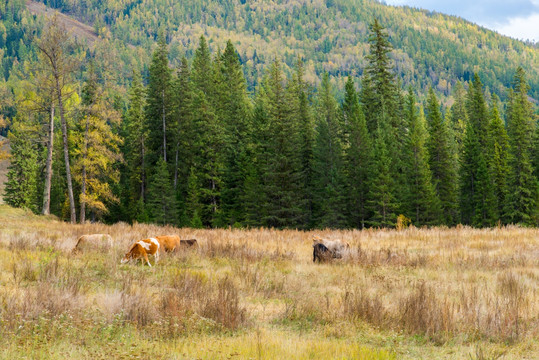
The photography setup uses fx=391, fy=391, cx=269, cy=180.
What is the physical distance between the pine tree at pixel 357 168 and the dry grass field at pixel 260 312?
3150 centimetres

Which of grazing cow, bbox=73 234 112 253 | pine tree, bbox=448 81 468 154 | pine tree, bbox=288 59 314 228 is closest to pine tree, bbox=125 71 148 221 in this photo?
pine tree, bbox=288 59 314 228

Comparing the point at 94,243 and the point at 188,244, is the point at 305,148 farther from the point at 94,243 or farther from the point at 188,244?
the point at 94,243

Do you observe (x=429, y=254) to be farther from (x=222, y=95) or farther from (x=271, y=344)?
(x=222, y=95)

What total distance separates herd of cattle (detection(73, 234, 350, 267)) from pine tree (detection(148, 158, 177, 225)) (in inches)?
1279

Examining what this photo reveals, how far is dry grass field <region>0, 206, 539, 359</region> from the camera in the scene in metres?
4.35

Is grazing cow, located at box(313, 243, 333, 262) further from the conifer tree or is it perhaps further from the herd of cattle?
the conifer tree

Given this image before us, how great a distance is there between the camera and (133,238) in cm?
1316

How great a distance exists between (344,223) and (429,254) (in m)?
30.0

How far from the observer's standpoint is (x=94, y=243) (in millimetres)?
10820

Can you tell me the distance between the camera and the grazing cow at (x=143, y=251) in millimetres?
9327

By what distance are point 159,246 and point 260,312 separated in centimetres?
485

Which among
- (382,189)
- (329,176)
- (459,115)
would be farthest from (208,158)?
(459,115)

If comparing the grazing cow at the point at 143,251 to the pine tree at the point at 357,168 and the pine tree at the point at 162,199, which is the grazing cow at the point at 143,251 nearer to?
the pine tree at the point at 357,168

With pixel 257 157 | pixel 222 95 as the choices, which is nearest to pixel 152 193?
pixel 257 157
